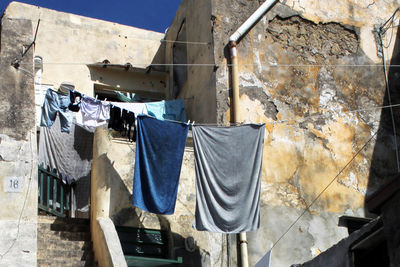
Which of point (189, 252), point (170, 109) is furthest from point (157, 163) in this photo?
point (170, 109)

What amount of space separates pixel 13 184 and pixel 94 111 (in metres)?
2.67

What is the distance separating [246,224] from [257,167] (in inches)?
45.3

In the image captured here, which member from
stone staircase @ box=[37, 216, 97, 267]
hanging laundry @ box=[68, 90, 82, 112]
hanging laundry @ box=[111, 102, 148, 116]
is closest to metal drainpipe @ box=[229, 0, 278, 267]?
hanging laundry @ box=[111, 102, 148, 116]

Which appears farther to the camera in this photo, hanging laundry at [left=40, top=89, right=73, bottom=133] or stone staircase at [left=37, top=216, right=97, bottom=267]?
hanging laundry at [left=40, top=89, right=73, bottom=133]

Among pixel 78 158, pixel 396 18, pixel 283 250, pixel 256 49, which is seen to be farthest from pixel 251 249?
pixel 396 18

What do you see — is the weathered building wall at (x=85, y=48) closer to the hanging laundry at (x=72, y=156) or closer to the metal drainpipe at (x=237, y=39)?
the hanging laundry at (x=72, y=156)

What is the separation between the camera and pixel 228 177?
1176 centimetres

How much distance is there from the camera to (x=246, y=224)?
37.7 feet

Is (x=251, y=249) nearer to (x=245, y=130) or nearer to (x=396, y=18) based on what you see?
(x=245, y=130)

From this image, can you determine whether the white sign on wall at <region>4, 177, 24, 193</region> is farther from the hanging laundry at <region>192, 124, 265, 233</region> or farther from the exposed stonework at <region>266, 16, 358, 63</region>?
the exposed stonework at <region>266, 16, 358, 63</region>

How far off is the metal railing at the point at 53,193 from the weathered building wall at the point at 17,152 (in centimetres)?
199

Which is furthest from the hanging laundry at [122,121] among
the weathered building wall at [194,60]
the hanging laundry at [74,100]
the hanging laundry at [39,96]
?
the hanging laundry at [39,96]

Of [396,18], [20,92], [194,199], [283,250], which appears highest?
[396,18]

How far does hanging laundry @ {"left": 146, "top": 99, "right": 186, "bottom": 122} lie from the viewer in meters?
15.0
